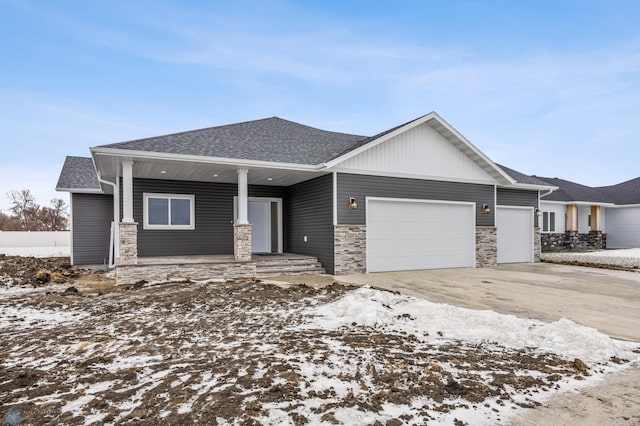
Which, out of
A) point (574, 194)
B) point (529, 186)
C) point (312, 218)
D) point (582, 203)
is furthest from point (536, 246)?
point (312, 218)

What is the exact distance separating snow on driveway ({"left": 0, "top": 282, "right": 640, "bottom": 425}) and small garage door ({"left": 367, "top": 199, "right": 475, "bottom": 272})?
495 cm

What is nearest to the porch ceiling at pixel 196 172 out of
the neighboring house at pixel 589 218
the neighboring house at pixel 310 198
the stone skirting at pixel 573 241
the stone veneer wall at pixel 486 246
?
the neighboring house at pixel 310 198

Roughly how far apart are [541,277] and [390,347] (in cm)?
789

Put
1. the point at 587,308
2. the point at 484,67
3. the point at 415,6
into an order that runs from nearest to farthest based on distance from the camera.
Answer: the point at 587,308, the point at 415,6, the point at 484,67

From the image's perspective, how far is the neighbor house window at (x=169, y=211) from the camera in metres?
11.2

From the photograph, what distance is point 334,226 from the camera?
996 cm

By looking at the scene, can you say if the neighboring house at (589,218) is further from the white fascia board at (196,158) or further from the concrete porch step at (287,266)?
the white fascia board at (196,158)

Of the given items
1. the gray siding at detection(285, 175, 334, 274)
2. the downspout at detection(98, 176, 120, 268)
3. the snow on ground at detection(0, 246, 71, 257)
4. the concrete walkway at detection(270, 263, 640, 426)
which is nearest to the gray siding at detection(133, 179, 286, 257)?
the downspout at detection(98, 176, 120, 268)

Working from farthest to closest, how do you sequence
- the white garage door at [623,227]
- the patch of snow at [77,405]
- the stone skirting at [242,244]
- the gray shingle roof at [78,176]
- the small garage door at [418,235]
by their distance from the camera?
the white garage door at [623,227] < the gray shingle roof at [78,176] < the small garage door at [418,235] < the stone skirting at [242,244] < the patch of snow at [77,405]

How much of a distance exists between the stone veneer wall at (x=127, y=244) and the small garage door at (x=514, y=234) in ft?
39.3

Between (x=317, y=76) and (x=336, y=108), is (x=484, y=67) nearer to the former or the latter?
(x=317, y=76)

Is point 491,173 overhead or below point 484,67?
below

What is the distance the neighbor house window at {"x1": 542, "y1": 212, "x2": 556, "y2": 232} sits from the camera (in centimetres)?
1895

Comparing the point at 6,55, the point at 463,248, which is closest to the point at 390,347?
the point at 463,248
